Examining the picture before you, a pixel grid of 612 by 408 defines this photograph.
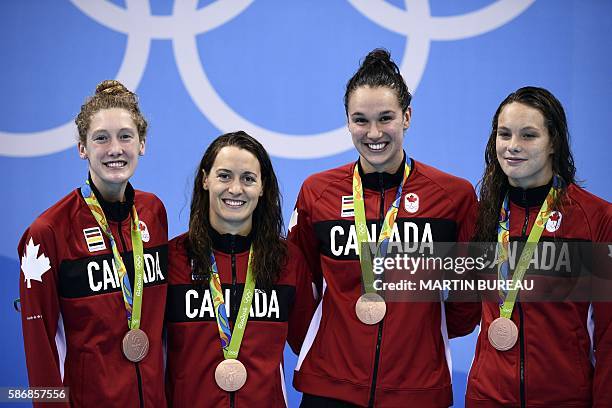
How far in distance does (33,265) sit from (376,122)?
57.5 inches

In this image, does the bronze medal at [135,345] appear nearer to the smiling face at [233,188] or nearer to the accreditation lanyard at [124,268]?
the accreditation lanyard at [124,268]

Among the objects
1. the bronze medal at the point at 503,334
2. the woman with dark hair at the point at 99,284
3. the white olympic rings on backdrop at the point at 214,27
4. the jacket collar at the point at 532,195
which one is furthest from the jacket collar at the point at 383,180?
the white olympic rings on backdrop at the point at 214,27

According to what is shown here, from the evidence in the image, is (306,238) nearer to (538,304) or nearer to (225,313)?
(225,313)

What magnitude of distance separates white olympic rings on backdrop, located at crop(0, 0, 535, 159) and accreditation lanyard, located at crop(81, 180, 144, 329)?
2.67 meters

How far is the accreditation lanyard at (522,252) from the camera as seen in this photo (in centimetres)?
336

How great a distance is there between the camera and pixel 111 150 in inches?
134

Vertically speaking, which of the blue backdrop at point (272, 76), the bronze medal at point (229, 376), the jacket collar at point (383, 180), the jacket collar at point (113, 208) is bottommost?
the bronze medal at point (229, 376)

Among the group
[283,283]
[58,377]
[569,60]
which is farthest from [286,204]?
[58,377]

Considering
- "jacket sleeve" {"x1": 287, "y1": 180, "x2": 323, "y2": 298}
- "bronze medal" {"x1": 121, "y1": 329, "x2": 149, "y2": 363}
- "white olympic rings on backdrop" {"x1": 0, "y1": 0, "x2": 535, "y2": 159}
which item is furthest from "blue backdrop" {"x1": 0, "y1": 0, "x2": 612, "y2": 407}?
"bronze medal" {"x1": 121, "y1": 329, "x2": 149, "y2": 363}

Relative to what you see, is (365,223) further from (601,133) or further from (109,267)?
(601,133)

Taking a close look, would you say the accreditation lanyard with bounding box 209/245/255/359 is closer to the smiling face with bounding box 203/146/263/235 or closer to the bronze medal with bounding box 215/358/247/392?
the bronze medal with bounding box 215/358/247/392

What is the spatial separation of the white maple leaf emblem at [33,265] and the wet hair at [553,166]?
1.72m

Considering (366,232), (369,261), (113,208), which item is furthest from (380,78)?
(113,208)

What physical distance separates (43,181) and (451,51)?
3.01 metres
